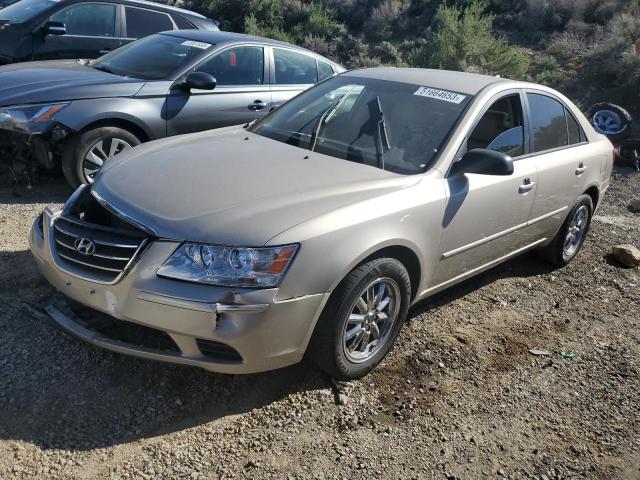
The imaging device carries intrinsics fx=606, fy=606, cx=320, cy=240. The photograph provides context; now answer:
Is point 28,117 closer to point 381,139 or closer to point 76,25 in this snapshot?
point 76,25

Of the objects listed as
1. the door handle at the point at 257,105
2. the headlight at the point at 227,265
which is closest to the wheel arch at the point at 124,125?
the door handle at the point at 257,105

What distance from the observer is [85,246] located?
304 centimetres

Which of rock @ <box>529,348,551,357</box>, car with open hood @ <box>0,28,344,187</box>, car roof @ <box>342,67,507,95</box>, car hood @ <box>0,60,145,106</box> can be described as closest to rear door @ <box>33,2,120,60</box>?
car with open hood @ <box>0,28,344,187</box>

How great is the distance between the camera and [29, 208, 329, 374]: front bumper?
9.10 ft

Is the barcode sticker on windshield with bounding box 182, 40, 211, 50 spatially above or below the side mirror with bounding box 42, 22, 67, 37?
above

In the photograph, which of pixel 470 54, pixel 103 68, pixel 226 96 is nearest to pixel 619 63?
pixel 470 54

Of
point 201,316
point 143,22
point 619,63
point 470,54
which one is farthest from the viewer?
point 470,54

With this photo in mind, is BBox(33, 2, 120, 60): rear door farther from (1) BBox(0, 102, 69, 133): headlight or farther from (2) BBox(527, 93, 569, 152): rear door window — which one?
(2) BBox(527, 93, 569, 152): rear door window

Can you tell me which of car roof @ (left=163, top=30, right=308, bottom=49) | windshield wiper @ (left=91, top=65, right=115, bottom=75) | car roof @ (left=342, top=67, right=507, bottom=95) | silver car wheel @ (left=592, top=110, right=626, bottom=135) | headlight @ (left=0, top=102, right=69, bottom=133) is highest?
car roof @ (left=342, top=67, right=507, bottom=95)

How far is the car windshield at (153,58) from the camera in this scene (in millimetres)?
6086

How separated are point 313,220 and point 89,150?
3.29m

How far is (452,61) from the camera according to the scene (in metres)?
13.9

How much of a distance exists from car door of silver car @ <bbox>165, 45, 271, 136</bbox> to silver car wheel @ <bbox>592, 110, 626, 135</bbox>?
21.2 ft

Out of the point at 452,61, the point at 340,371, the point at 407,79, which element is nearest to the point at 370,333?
the point at 340,371
